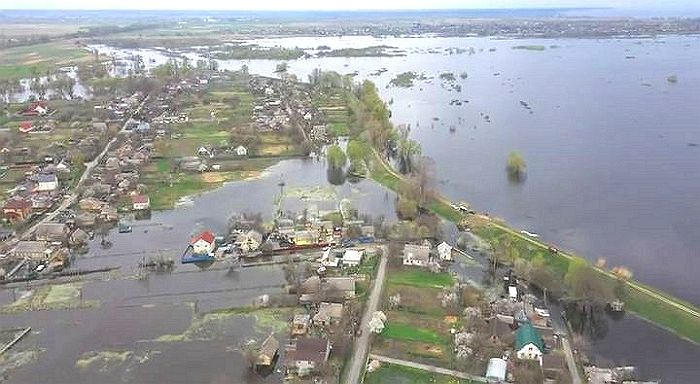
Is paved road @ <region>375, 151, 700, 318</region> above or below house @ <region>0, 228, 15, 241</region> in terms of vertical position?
above

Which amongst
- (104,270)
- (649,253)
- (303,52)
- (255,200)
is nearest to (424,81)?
(303,52)

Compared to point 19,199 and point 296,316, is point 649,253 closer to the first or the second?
point 296,316

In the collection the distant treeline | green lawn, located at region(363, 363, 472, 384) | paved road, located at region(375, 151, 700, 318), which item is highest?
the distant treeline

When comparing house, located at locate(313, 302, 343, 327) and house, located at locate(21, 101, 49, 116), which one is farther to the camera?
house, located at locate(21, 101, 49, 116)

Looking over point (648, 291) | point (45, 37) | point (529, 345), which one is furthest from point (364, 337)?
point (45, 37)

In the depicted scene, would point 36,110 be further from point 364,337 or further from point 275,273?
point 364,337

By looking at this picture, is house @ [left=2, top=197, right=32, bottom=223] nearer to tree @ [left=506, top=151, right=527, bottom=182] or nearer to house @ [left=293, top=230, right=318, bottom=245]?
house @ [left=293, top=230, right=318, bottom=245]

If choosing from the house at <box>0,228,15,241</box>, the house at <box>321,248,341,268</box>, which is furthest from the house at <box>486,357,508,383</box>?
the house at <box>0,228,15,241</box>
